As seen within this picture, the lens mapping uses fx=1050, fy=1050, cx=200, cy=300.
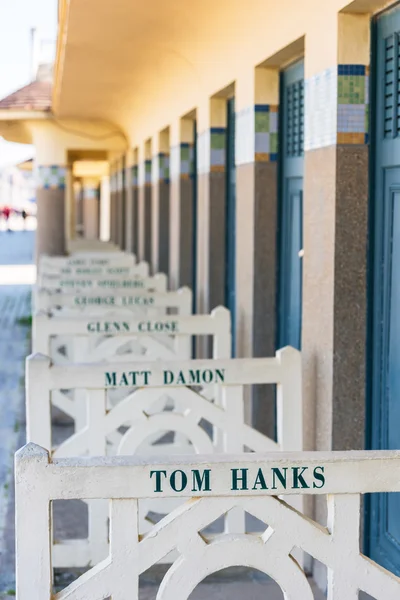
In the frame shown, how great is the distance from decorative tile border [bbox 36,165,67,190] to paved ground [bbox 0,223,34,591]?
194cm

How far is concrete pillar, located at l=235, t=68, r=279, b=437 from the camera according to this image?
6.14 meters

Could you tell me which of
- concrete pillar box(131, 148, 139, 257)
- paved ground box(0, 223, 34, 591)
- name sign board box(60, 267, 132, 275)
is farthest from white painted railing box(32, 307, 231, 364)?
concrete pillar box(131, 148, 139, 257)

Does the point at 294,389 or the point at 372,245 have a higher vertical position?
the point at 372,245

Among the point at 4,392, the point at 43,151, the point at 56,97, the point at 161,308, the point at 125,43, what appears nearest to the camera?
the point at 161,308

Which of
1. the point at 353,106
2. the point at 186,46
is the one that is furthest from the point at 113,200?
the point at 353,106

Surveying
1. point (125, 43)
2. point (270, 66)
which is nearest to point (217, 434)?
point (270, 66)

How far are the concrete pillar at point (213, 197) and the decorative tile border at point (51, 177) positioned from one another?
8108mm

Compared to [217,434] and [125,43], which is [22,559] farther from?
[125,43]

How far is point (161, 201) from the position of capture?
11367mm

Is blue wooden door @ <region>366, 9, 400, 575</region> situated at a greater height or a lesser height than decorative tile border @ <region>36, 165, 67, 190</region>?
lesser

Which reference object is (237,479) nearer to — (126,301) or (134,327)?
(134,327)

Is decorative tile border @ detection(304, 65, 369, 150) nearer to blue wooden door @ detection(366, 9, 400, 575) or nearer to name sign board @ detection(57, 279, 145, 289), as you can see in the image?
blue wooden door @ detection(366, 9, 400, 575)

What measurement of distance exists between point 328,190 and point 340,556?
217 cm

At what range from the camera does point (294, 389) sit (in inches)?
170
